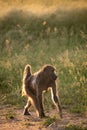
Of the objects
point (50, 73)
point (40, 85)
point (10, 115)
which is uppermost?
point (50, 73)

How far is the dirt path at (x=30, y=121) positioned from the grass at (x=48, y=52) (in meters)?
0.38

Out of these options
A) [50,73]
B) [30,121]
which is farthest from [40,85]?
[30,121]

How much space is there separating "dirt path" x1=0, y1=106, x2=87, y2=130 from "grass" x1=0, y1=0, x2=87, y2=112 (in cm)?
38

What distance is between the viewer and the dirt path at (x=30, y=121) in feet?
27.0

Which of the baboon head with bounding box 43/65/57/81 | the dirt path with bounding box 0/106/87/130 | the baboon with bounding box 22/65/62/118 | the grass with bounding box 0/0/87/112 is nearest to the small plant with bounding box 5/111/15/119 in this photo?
the dirt path with bounding box 0/106/87/130

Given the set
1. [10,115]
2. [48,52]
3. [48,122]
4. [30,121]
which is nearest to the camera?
[48,122]

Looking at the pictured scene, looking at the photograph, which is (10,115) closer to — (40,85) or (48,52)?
(40,85)

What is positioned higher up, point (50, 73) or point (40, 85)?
point (50, 73)

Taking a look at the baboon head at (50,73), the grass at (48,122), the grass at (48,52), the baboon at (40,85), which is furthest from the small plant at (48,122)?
the grass at (48,52)

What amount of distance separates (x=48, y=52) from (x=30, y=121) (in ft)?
13.3

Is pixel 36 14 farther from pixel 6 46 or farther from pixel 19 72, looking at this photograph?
pixel 19 72

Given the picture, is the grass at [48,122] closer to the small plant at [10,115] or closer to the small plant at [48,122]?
the small plant at [48,122]

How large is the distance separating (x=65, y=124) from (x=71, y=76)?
2354 mm

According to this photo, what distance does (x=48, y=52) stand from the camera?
12.6 metres
